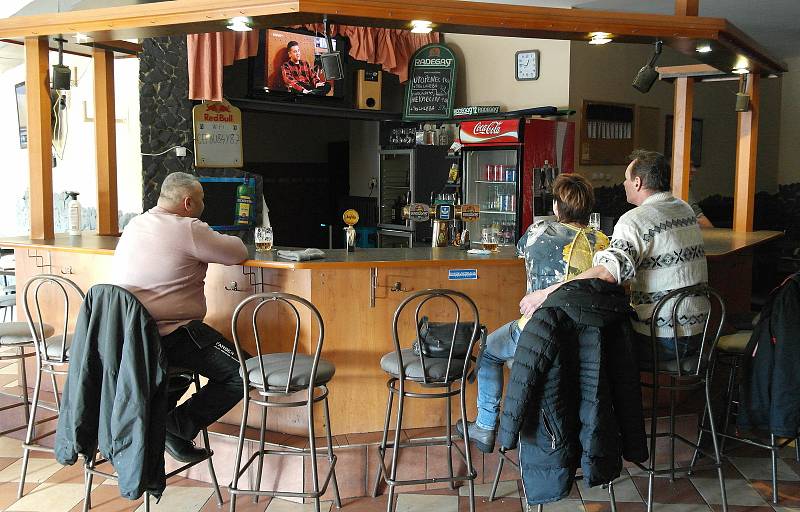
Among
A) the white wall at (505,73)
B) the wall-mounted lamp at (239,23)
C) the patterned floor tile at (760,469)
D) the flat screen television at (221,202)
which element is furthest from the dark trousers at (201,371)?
the white wall at (505,73)

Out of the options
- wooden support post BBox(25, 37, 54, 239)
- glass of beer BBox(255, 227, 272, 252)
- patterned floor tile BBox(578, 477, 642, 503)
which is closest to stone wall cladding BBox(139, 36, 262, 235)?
wooden support post BBox(25, 37, 54, 239)

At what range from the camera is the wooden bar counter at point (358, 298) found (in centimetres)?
378

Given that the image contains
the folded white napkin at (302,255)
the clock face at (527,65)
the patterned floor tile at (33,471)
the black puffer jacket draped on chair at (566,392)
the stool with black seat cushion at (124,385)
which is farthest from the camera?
A: the clock face at (527,65)

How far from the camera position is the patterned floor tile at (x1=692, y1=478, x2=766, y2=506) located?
3676mm

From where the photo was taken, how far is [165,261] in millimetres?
3420

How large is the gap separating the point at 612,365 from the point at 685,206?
3.06 feet

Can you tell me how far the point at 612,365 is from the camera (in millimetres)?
3104

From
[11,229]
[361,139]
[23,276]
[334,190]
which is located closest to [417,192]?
[361,139]

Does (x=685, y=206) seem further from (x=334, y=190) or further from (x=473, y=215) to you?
(x=334, y=190)

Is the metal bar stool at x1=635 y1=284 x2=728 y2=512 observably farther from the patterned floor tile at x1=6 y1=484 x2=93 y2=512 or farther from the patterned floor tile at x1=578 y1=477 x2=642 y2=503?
the patterned floor tile at x1=6 y1=484 x2=93 y2=512

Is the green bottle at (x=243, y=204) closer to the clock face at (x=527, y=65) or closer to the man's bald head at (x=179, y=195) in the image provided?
the clock face at (x=527, y=65)

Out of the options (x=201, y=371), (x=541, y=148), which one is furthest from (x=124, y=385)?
(x=541, y=148)

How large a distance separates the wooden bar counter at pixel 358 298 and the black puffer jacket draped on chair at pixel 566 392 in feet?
3.13

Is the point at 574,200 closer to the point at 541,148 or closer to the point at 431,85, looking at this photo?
the point at 541,148
